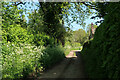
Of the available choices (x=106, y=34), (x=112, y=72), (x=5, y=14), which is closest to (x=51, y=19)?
(x=5, y=14)

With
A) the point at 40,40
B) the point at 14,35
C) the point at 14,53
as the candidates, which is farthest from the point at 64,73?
the point at 40,40

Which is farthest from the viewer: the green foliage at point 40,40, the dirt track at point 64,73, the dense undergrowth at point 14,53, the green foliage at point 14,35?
the green foliage at point 40,40

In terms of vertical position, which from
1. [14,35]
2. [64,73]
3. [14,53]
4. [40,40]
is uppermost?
[14,35]

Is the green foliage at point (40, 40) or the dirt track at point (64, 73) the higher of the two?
the green foliage at point (40, 40)

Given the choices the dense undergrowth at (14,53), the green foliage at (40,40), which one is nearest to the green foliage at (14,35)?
the dense undergrowth at (14,53)

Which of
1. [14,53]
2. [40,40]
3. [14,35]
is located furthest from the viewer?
[40,40]

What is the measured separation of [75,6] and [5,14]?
720 cm

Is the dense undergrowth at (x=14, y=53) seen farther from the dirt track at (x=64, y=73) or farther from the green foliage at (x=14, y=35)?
the dirt track at (x=64, y=73)

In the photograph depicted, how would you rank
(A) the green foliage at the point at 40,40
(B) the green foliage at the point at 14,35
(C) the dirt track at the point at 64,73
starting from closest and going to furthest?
(B) the green foliage at the point at 14,35
(C) the dirt track at the point at 64,73
(A) the green foliage at the point at 40,40

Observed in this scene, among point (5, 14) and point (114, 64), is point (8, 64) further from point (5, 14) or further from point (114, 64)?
point (114, 64)

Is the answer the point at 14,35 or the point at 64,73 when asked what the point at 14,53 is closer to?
the point at 14,35

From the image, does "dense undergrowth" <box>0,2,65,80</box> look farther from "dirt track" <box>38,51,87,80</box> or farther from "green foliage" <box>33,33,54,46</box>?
"green foliage" <box>33,33,54,46</box>

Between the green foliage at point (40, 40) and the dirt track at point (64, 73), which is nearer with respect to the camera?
the dirt track at point (64, 73)

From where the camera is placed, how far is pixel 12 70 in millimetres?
4531
